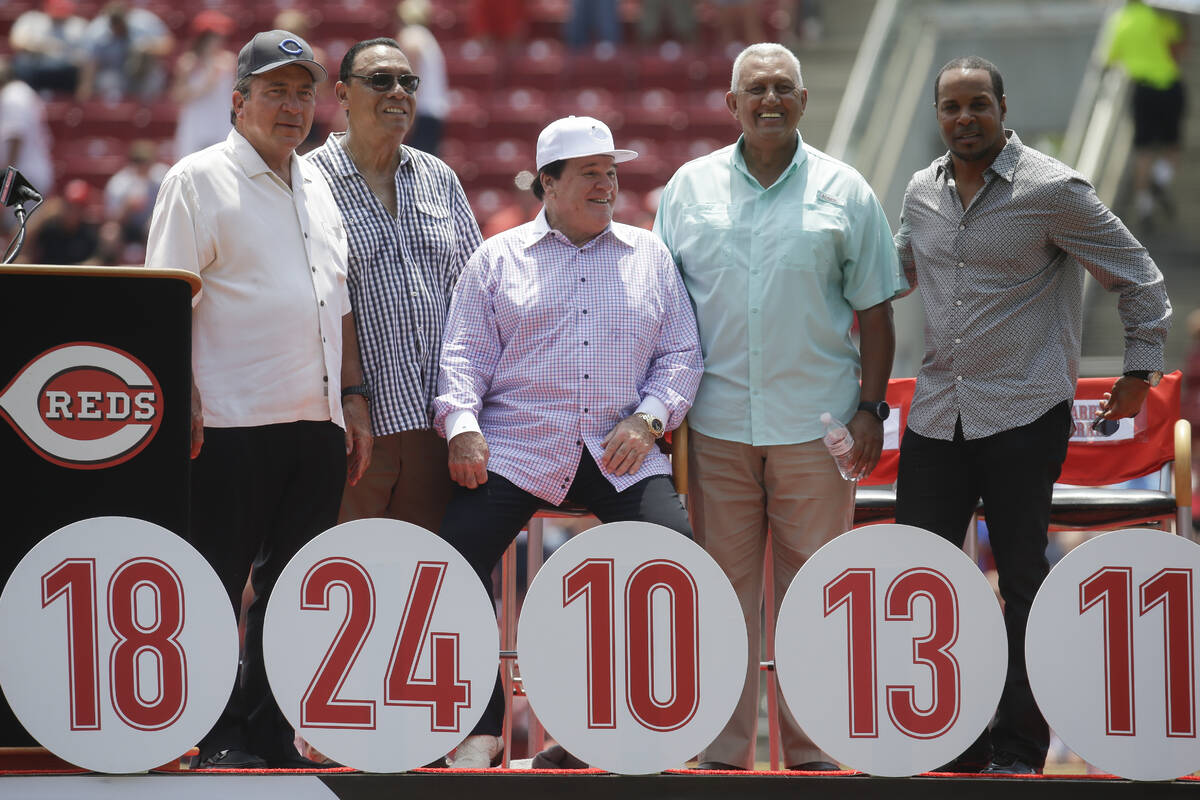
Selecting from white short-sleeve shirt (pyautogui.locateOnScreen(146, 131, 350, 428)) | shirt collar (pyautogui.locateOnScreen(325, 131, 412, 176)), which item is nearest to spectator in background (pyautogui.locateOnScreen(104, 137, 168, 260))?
shirt collar (pyautogui.locateOnScreen(325, 131, 412, 176))

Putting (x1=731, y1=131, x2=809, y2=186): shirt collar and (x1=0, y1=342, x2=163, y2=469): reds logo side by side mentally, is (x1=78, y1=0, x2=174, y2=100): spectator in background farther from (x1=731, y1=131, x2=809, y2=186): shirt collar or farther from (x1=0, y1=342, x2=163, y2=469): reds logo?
(x1=0, y1=342, x2=163, y2=469): reds logo

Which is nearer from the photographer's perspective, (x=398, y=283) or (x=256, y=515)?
(x=256, y=515)

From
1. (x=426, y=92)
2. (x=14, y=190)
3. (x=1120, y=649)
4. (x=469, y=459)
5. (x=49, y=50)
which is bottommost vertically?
(x=1120, y=649)

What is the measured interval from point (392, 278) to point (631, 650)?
4.85 feet

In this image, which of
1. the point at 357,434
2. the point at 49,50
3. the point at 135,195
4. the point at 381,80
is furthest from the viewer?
the point at 49,50

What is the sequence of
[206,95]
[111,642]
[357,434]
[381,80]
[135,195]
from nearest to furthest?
[111,642] < [357,434] < [381,80] < [135,195] < [206,95]

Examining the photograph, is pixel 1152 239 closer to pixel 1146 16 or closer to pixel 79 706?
pixel 1146 16

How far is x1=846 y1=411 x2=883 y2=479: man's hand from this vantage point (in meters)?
4.14

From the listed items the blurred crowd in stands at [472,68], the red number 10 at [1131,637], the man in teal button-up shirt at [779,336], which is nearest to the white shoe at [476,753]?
the man in teal button-up shirt at [779,336]

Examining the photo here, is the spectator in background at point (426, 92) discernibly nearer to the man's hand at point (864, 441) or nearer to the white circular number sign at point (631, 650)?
the man's hand at point (864, 441)

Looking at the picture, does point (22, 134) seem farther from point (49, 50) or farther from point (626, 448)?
point (626, 448)

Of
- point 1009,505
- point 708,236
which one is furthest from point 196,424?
point 1009,505

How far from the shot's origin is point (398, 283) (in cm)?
427

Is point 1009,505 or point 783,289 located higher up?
point 783,289
